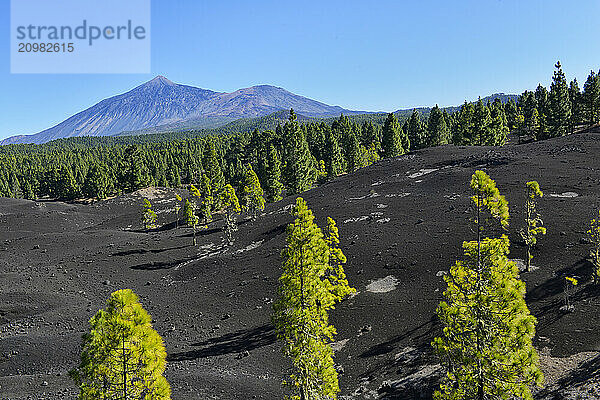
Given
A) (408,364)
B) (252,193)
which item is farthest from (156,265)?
(408,364)

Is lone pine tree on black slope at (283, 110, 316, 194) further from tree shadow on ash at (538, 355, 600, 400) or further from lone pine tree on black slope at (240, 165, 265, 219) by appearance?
tree shadow on ash at (538, 355, 600, 400)

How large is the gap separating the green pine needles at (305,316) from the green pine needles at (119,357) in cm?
541

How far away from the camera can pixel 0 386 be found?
19312 millimetres

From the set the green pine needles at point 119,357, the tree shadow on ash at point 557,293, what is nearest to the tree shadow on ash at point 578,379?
the tree shadow on ash at point 557,293

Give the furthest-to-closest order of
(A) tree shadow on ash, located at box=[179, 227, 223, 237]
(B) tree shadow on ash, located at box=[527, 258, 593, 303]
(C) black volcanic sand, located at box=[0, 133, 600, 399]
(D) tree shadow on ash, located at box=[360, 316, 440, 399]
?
(A) tree shadow on ash, located at box=[179, 227, 223, 237] < (B) tree shadow on ash, located at box=[527, 258, 593, 303] < (C) black volcanic sand, located at box=[0, 133, 600, 399] < (D) tree shadow on ash, located at box=[360, 316, 440, 399]

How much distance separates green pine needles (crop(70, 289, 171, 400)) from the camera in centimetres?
1027

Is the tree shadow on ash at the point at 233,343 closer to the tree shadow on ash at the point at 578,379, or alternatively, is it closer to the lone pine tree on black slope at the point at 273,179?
the tree shadow on ash at the point at 578,379

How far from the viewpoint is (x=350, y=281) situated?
3053 cm

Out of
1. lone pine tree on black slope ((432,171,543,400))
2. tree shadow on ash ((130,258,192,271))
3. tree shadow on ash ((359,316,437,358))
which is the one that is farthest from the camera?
tree shadow on ash ((130,258,192,271))

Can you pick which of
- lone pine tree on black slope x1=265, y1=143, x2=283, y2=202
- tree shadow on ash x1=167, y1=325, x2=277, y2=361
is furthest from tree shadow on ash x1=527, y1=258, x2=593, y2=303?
lone pine tree on black slope x1=265, y1=143, x2=283, y2=202

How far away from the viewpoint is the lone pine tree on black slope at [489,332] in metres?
11.1

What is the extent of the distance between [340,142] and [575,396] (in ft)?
333

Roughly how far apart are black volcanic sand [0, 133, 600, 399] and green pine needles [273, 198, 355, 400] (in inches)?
219

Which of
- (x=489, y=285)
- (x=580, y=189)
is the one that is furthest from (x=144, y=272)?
(x=580, y=189)
